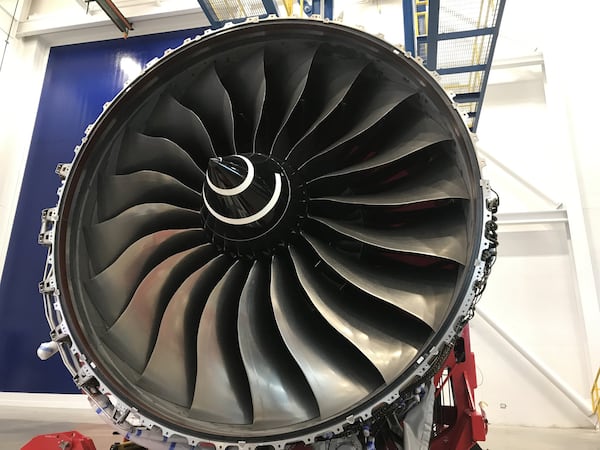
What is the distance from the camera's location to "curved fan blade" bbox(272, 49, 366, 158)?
1.67 meters

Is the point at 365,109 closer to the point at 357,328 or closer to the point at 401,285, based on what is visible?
the point at 401,285

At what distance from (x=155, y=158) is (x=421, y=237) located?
1068 mm

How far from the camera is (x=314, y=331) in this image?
1526 mm

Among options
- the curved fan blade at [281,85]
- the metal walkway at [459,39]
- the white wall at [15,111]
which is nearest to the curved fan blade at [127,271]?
the curved fan blade at [281,85]

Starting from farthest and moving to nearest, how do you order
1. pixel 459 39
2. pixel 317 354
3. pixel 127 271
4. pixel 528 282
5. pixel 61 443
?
pixel 528 282 → pixel 459 39 → pixel 61 443 → pixel 127 271 → pixel 317 354

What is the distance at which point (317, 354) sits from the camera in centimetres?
142

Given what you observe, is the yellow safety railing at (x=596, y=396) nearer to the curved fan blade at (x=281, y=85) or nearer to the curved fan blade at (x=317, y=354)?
the curved fan blade at (x=317, y=354)

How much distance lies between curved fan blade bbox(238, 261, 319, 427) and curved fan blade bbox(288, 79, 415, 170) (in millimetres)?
461

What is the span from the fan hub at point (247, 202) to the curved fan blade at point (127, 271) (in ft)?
0.57

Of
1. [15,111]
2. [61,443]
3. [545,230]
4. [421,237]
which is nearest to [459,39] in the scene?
[545,230]

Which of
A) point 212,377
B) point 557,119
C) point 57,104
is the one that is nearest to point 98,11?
point 57,104

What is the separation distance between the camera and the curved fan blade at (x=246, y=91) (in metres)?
1.73

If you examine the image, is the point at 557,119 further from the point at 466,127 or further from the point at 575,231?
the point at 466,127

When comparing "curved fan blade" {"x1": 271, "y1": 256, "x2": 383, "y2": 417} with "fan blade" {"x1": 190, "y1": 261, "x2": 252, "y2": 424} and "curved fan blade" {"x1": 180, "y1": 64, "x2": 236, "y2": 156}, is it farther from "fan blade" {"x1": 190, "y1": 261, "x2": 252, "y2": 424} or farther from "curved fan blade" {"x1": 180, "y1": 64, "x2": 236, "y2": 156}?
"curved fan blade" {"x1": 180, "y1": 64, "x2": 236, "y2": 156}
